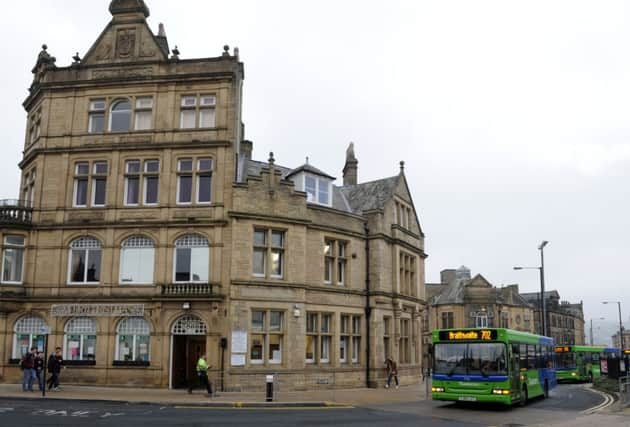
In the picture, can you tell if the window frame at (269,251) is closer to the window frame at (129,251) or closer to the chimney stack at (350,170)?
the window frame at (129,251)

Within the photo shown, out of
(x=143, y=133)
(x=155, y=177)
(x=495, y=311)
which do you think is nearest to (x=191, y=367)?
(x=155, y=177)

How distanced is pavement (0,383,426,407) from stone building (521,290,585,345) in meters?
78.2

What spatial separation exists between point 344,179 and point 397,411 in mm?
22023

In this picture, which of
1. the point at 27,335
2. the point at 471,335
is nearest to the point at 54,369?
the point at 27,335

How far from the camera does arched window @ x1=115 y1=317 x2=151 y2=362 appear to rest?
26.4m

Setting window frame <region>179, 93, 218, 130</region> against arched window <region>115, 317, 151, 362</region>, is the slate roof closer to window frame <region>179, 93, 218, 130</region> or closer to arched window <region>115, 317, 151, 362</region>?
window frame <region>179, 93, 218, 130</region>

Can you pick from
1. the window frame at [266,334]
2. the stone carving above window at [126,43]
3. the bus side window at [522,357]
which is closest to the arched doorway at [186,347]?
the window frame at [266,334]

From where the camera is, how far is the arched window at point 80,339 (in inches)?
1054

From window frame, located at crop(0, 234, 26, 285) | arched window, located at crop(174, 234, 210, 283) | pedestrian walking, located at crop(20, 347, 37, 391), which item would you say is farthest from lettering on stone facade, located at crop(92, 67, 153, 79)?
pedestrian walking, located at crop(20, 347, 37, 391)

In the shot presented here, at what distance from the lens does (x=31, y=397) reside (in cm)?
2167

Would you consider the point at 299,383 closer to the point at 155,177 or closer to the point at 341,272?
the point at 341,272

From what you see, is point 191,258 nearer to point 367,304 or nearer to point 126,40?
point 367,304

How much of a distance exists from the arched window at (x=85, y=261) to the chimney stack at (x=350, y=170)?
17430 mm

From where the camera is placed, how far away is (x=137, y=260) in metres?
27.4
